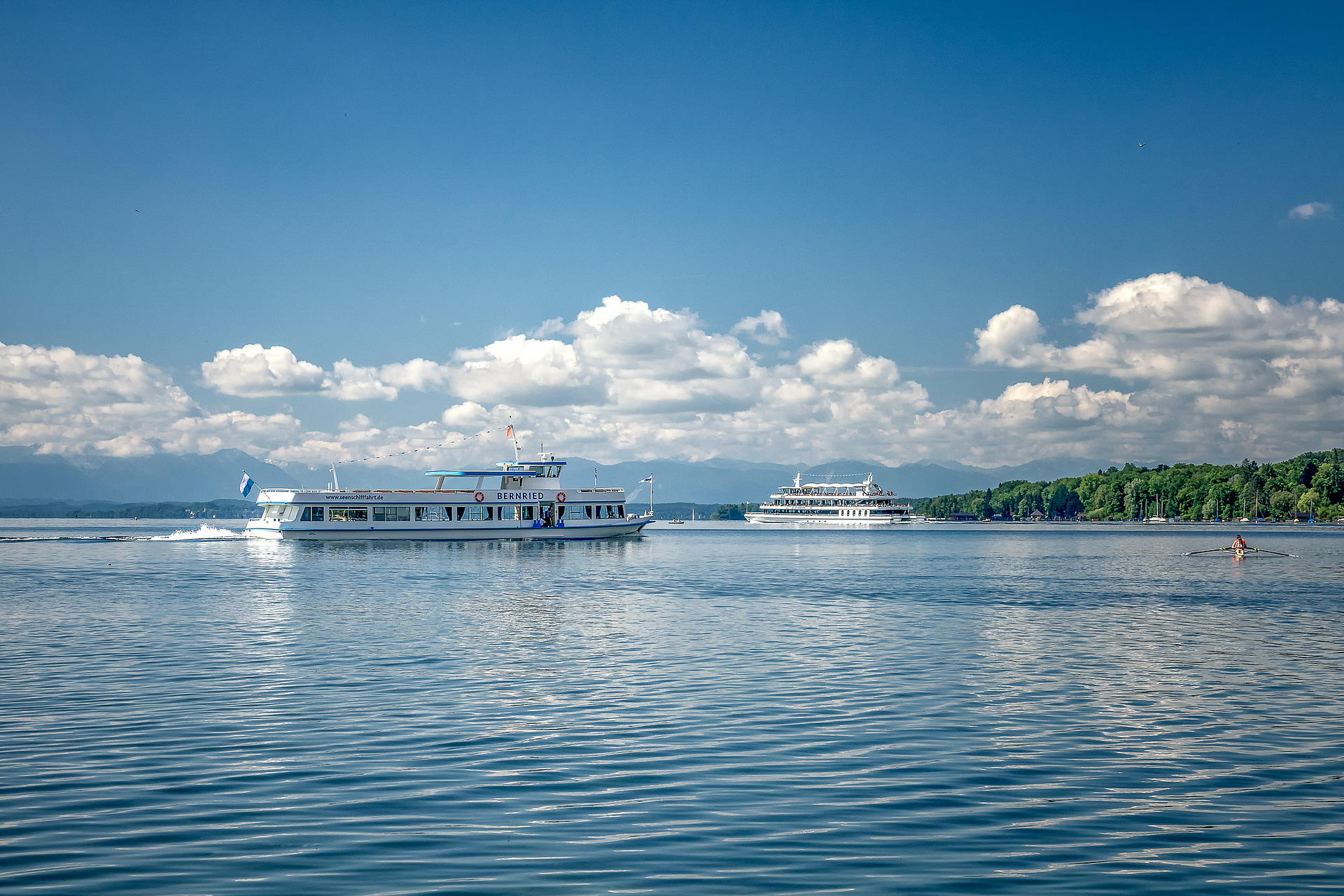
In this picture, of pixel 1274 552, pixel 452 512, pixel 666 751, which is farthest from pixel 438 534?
pixel 666 751

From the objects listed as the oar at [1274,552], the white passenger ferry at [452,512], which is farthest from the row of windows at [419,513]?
the oar at [1274,552]

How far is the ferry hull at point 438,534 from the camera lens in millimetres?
110250

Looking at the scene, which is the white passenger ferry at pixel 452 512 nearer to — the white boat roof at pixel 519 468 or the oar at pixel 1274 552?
the white boat roof at pixel 519 468

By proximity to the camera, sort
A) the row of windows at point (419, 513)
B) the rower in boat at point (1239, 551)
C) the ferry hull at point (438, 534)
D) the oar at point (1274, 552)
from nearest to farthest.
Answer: the rower in boat at point (1239, 551), the oar at point (1274, 552), the ferry hull at point (438, 534), the row of windows at point (419, 513)

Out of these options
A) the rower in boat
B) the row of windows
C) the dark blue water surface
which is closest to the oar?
the rower in boat

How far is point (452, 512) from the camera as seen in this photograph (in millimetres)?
114250

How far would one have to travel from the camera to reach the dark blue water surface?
1205 cm

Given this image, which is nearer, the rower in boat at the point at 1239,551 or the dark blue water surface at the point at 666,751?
the dark blue water surface at the point at 666,751

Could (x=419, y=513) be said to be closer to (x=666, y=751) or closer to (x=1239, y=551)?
(x=1239, y=551)

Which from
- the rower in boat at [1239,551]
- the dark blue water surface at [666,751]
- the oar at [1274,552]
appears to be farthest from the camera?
the oar at [1274,552]

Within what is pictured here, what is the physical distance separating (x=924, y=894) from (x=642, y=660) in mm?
18378

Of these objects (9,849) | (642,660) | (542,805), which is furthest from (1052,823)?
(642,660)

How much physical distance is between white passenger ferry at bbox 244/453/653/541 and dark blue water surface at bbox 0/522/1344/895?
6820 cm

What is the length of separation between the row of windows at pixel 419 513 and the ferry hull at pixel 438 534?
3.94 feet
